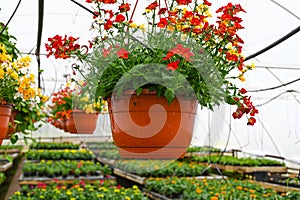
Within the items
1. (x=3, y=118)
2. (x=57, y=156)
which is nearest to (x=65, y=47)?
(x=3, y=118)

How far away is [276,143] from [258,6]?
359cm

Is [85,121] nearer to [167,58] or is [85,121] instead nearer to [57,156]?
[167,58]

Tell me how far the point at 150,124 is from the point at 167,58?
22 centimetres

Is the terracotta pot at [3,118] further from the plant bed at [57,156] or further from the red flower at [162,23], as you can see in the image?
the plant bed at [57,156]

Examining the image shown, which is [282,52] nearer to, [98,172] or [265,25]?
[265,25]

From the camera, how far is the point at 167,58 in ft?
3.47

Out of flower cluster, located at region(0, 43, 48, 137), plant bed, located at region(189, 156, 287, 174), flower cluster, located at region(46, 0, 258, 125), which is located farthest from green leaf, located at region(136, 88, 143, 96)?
plant bed, located at region(189, 156, 287, 174)

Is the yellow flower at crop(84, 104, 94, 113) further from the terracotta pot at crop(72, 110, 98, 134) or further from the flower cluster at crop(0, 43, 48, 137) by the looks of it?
the flower cluster at crop(0, 43, 48, 137)

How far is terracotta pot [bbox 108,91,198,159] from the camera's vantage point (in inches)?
45.4

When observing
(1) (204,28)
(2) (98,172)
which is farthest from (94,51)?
(2) (98,172)

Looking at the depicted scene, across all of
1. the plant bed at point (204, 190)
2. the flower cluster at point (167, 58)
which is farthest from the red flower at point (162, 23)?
the plant bed at point (204, 190)

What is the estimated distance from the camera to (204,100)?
3.98 ft

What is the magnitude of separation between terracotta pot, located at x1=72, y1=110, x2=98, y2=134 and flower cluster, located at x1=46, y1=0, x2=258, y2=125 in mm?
882

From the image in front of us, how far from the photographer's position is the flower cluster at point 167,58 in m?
1.12
